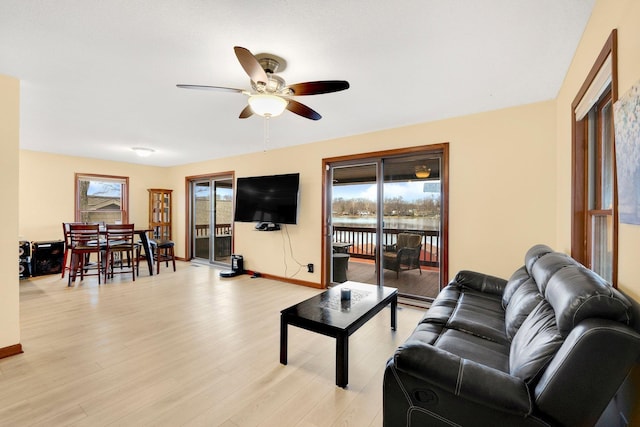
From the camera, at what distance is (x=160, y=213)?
707 centimetres

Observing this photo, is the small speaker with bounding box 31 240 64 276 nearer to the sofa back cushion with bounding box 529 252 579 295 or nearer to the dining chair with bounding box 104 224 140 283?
the dining chair with bounding box 104 224 140 283

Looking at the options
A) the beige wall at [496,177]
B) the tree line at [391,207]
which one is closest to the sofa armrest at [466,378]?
the beige wall at [496,177]

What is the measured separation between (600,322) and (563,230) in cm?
201

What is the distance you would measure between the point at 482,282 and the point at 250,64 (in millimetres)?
2667

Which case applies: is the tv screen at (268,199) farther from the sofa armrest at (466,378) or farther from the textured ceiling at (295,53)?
the sofa armrest at (466,378)

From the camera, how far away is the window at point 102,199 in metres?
6.09

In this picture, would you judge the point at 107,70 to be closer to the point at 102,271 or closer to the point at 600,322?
the point at 600,322

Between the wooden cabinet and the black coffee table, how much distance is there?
5.77 metres

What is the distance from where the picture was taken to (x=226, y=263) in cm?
642

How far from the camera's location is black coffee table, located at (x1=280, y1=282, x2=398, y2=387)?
2.02 meters

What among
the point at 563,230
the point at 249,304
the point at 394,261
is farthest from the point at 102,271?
the point at 563,230

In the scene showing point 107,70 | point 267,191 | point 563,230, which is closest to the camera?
point 107,70

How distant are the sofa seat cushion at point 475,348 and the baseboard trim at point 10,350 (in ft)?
11.1

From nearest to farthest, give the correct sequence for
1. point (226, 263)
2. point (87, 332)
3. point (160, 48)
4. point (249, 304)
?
point (160, 48) < point (87, 332) < point (249, 304) < point (226, 263)
